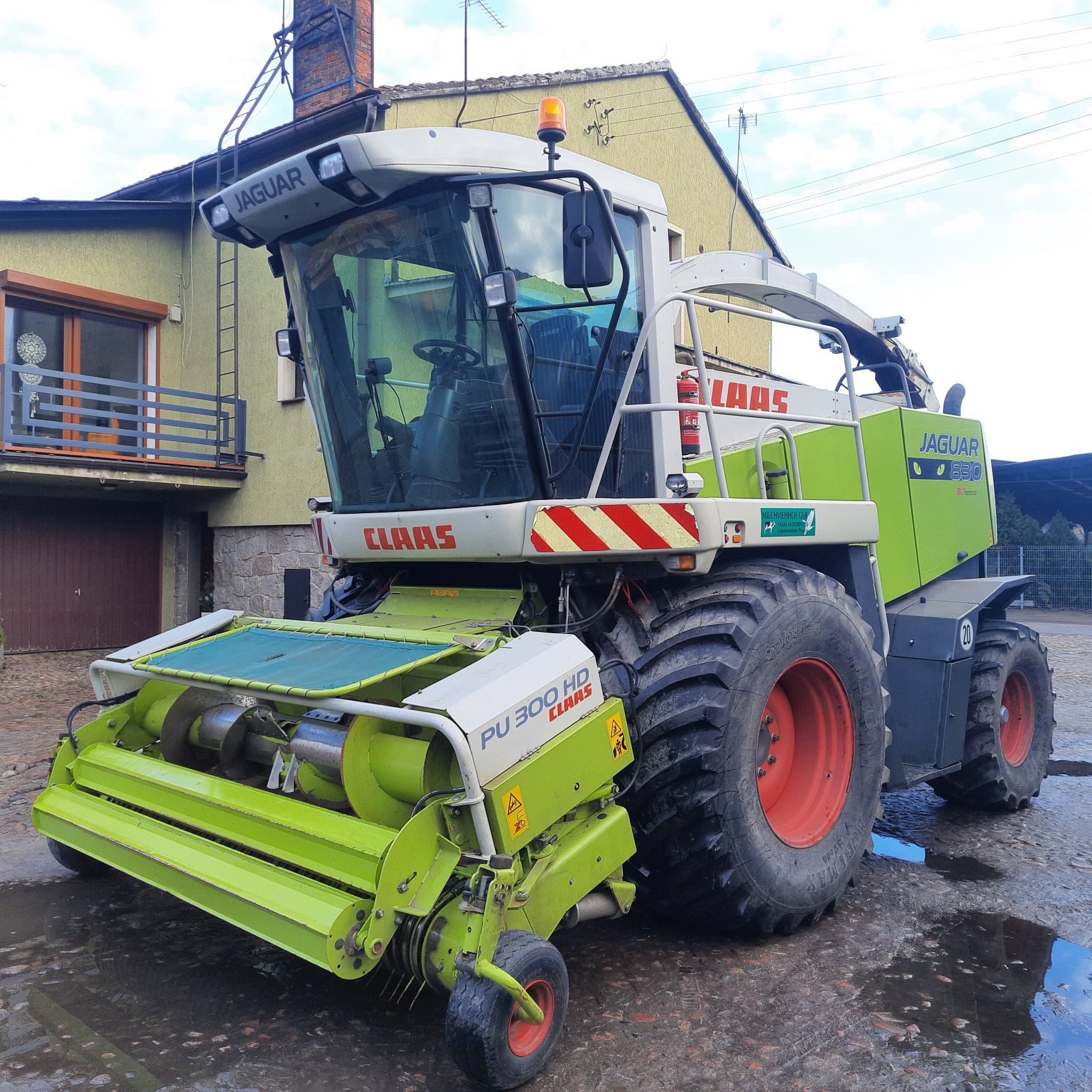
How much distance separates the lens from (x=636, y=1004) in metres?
3.10

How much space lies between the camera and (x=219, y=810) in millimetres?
3209

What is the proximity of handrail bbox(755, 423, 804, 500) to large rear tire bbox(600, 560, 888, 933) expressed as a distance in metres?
0.50

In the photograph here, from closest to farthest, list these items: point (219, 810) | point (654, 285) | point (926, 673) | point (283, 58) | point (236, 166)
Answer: point (219, 810) → point (654, 285) → point (926, 673) → point (236, 166) → point (283, 58)

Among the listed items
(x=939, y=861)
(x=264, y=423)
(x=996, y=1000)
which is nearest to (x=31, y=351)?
(x=264, y=423)

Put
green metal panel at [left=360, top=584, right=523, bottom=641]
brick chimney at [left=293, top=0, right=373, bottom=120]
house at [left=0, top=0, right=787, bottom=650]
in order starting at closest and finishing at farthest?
green metal panel at [left=360, top=584, right=523, bottom=641]
house at [left=0, top=0, right=787, bottom=650]
brick chimney at [left=293, top=0, right=373, bottom=120]

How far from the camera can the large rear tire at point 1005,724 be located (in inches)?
204

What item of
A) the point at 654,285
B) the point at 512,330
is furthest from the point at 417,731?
the point at 654,285

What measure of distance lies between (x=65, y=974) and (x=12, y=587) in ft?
30.4

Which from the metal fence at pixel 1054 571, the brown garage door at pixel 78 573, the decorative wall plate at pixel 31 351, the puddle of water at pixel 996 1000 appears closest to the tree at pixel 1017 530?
the metal fence at pixel 1054 571

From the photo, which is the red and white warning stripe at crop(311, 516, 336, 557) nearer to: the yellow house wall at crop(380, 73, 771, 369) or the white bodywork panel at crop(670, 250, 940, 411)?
the white bodywork panel at crop(670, 250, 940, 411)

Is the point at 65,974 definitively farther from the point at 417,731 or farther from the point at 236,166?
the point at 236,166

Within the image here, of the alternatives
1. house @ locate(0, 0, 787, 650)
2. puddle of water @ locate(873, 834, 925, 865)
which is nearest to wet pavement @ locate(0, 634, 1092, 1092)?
puddle of water @ locate(873, 834, 925, 865)

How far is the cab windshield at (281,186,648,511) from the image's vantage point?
3.65 meters

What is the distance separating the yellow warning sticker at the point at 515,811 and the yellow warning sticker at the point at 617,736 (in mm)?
460
